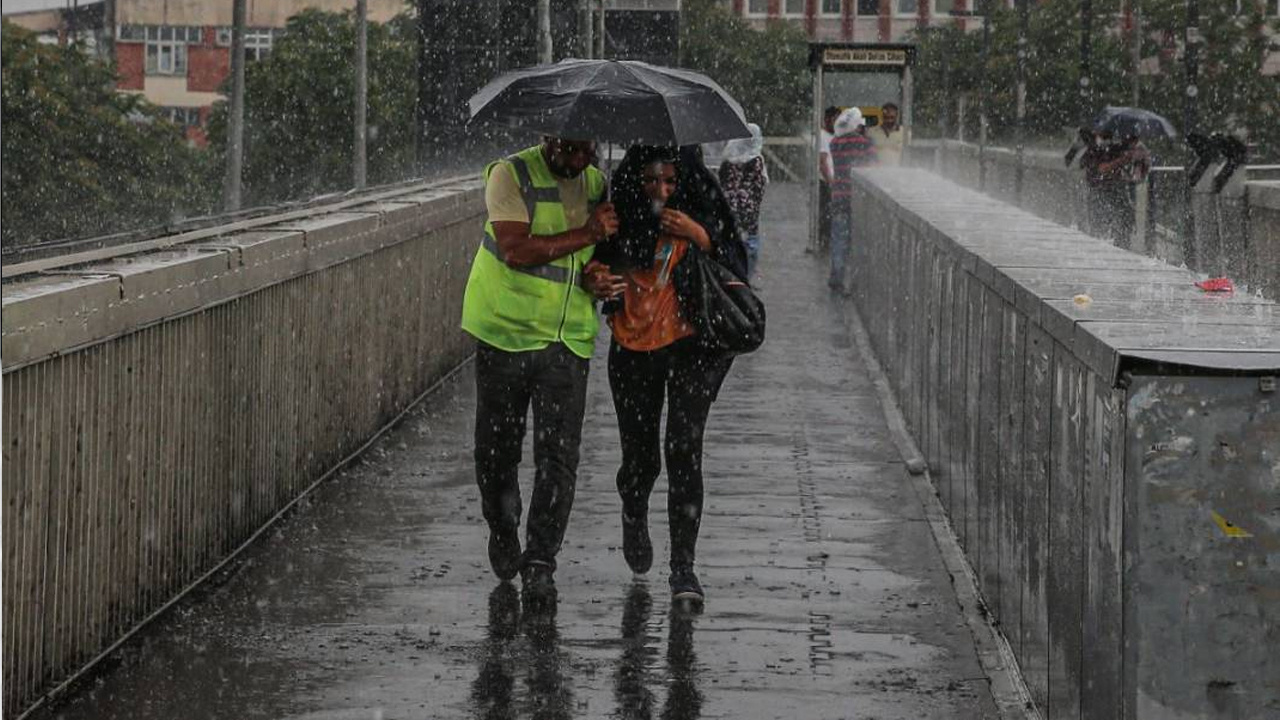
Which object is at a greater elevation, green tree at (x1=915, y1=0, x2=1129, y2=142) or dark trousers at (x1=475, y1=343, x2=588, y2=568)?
green tree at (x1=915, y1=0, x2=1129, y2=142)

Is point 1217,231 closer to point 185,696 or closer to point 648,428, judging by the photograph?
point 648,428

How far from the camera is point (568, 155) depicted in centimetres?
852

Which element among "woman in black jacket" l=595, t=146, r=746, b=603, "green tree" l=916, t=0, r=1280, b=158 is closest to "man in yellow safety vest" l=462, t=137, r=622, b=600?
"woman in black jacket" l=595, t=146, r=746, b=603

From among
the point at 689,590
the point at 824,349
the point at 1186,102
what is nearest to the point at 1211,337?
the point at 689,590

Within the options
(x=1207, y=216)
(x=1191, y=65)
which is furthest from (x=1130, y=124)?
(x=1191, y=65)

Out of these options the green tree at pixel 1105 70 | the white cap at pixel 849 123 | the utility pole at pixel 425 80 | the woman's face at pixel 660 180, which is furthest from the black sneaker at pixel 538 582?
the green tree at pixel 1105 70

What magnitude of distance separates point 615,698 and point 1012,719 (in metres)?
1.06

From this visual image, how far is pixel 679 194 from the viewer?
860 cm

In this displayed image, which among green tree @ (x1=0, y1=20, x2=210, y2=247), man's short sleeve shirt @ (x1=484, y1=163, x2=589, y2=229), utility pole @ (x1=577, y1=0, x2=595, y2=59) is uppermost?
utility pole @ (x1=577, y1=0, x2=595, y2=59)

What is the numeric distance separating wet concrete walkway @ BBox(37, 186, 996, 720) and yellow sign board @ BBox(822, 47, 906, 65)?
18.1 metres

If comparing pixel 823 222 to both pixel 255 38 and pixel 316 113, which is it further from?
pixel 255 38

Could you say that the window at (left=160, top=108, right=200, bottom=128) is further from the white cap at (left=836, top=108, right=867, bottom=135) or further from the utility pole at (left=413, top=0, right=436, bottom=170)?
the white cap at (left=836, top=108, right=867, bottom=135)

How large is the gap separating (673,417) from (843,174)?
611 inches

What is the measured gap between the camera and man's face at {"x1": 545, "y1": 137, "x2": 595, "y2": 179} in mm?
8508
